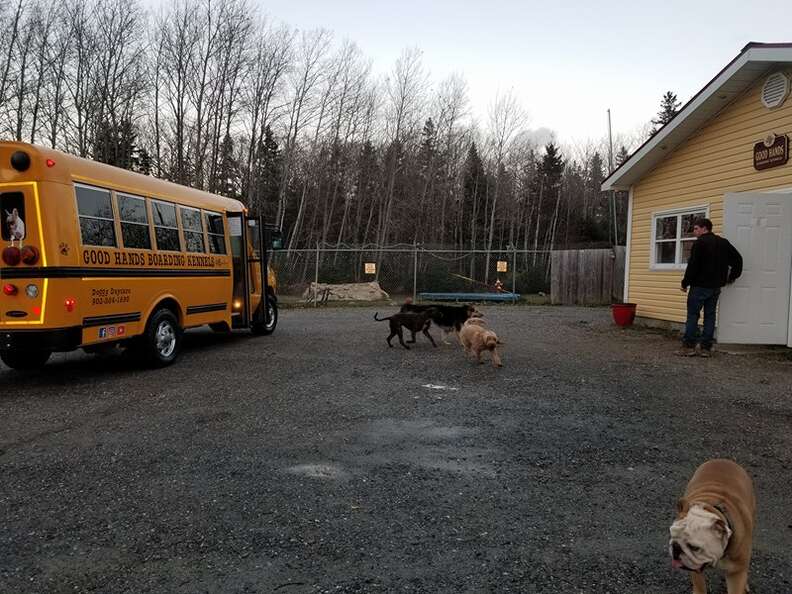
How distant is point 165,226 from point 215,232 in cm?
147

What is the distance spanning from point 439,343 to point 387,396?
4457 mm

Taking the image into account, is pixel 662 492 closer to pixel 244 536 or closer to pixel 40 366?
pixel 244 536

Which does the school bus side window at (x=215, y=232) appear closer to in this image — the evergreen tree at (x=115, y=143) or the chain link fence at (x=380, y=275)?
the chain link fence at (x=380, y=275)

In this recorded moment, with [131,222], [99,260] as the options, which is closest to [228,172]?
[131,222]

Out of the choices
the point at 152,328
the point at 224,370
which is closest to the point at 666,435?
the point at 224,370

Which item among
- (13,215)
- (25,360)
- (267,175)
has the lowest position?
(25,360)

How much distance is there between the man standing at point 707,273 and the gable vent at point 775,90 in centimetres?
253

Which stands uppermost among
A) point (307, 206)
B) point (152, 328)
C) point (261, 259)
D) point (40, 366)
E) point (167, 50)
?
point (167, 50)

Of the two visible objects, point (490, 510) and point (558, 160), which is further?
point (558, 160)

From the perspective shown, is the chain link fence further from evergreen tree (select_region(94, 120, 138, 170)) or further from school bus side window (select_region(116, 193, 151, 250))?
school bus side window (select_region(116, 193, 151, 250))

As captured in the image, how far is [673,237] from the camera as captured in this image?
12000mm

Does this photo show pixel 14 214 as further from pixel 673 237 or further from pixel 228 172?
pixel 228 172

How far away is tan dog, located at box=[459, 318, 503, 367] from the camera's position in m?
7.77

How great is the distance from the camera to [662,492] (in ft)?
11.7
